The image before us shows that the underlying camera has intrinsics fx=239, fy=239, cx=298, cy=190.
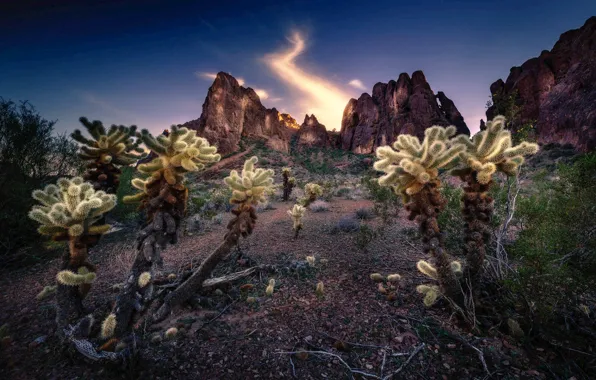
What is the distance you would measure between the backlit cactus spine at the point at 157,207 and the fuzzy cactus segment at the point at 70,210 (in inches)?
21.8

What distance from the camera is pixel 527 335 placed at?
2582 millimetres

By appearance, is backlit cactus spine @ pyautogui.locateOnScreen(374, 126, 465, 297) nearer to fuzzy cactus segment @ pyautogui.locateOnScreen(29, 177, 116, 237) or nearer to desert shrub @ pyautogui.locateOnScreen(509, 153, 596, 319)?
desert shrub @ pyautogui.locateOnScreen(509, 153, 596, 319)

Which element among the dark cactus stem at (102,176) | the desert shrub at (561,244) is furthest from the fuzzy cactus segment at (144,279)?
the desert shrub at (561,244)

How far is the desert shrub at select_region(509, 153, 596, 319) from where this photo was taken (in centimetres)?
269

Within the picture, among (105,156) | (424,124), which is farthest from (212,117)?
(105,156)

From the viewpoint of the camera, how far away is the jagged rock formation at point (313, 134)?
6153 centimetres

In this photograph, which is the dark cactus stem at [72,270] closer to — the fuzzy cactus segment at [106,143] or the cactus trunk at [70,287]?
the cactus trunk at [70,287]

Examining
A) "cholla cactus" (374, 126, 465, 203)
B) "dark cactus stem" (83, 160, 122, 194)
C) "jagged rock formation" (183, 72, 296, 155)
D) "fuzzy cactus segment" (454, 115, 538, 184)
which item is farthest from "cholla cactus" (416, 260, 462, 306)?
"jagged rock formation" (183, 72, 296, 155)

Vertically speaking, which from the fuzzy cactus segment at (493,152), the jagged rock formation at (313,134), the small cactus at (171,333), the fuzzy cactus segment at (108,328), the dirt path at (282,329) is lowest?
the dirt path at (282,329)

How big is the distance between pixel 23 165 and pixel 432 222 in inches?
395

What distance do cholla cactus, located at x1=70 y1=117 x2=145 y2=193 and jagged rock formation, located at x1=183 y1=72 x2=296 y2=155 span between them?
42.8 metres

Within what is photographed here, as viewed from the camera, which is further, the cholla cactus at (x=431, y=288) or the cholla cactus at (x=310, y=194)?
the cholla cactus at (x=310, y=194)

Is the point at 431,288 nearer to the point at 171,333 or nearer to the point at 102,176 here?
the point at 171,333

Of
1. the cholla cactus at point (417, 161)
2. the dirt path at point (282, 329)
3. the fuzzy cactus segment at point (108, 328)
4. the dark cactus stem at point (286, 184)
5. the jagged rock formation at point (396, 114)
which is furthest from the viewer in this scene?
the jagged rock formation at point (396, 114)
